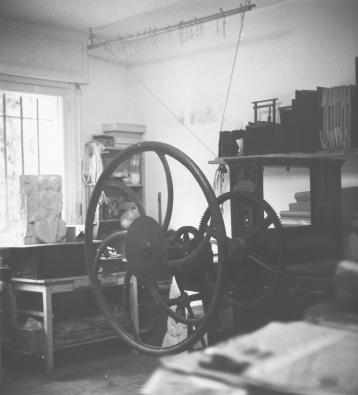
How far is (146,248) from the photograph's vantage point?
4.33 feet

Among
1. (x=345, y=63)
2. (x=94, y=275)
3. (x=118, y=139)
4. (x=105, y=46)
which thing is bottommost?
(x=94, y=275)

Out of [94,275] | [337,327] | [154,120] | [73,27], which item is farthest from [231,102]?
[337,327]

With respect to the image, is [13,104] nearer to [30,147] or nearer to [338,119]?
[30,147]

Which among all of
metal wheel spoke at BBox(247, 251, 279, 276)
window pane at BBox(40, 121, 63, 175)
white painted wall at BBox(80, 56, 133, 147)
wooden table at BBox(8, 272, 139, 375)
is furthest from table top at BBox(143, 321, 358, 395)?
white painted wall at BBox(80, 56, 133, 147)

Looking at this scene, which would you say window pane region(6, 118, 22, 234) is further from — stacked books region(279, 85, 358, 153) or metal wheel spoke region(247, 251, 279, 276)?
metal wheel spoke region(247, 251, 279, 276)

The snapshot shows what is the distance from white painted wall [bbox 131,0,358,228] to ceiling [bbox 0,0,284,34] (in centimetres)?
29

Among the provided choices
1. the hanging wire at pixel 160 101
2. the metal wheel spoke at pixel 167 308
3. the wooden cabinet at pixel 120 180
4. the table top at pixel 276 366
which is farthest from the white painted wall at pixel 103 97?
the table top at pixel 276 366

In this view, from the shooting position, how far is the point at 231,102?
584cm

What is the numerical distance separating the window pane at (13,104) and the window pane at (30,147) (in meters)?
0.13

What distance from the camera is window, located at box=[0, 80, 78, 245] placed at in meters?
5.79

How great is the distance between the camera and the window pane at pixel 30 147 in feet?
19.6

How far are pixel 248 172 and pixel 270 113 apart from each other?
2676mm

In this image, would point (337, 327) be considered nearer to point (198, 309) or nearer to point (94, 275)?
point (94, 275)

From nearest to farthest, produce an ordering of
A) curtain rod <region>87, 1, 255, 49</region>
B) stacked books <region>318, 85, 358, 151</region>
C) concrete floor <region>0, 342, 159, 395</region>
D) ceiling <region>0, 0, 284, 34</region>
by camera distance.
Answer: stacked books <region>318, 85, 358, 151</region> < concrete floor <region>0, 342, 159, 395</region> < curtain rod <region>87, 1, 255, 49</region> < ceiling <region>0, 0, 284, 34</region>
